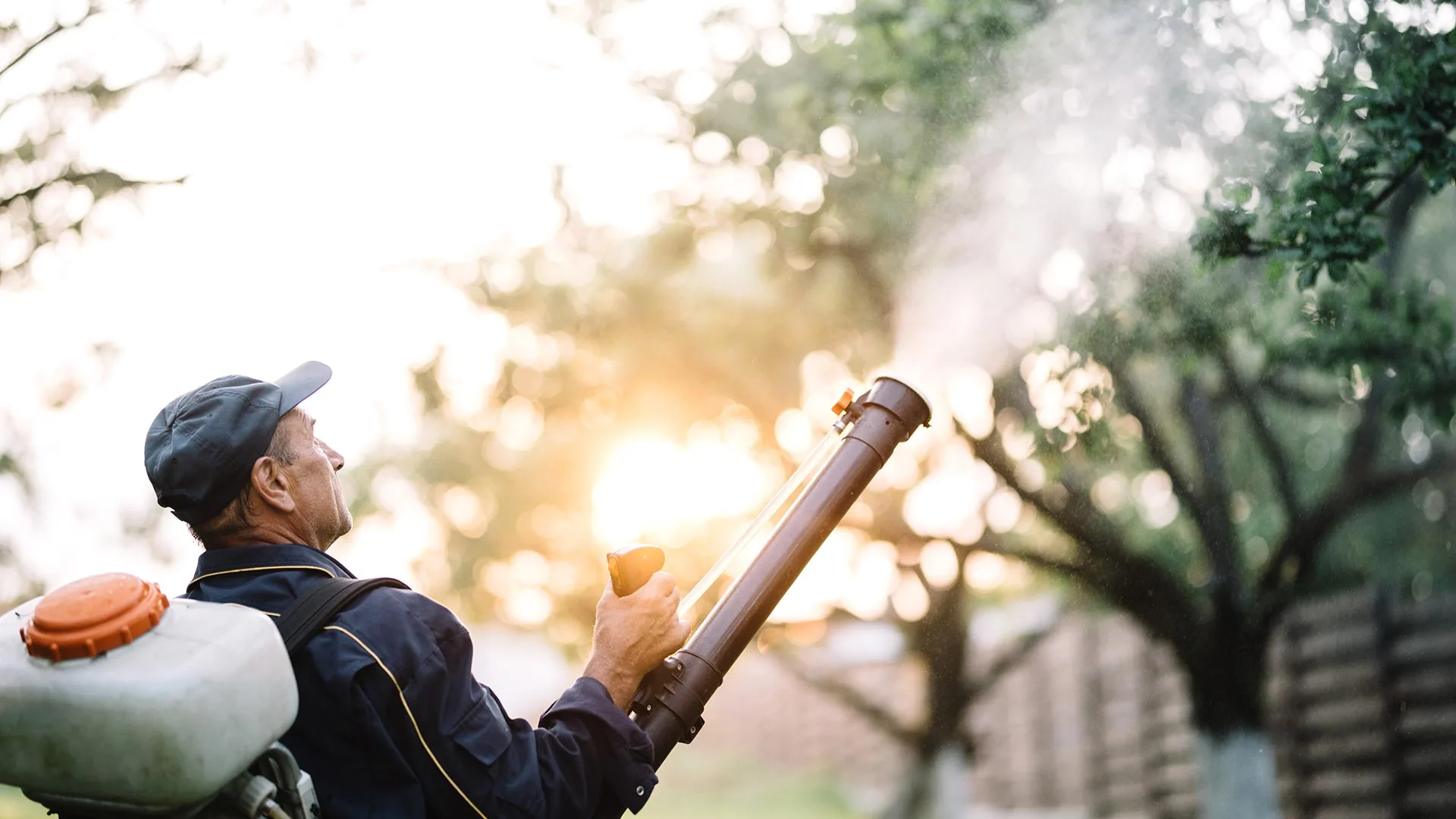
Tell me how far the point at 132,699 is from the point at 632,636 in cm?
83

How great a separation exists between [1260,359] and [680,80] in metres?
3.87

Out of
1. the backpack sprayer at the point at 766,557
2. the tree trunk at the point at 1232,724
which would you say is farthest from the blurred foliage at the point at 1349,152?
the tree trunk at the point at 1232,724

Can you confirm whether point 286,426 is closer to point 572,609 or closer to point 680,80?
point 680,80

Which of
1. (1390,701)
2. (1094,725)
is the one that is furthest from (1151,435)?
(1094,725)

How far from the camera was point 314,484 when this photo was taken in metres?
2.13

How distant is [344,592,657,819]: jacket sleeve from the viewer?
1863mm

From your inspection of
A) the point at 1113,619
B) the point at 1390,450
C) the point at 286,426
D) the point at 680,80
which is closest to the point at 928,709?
the point at 1113,619

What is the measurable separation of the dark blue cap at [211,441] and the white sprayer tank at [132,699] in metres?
0.29

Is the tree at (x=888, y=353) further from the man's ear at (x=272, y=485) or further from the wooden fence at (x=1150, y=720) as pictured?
the man's ear at (x=272, y=485)

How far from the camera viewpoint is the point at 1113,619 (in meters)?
11.9

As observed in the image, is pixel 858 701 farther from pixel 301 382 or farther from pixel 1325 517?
pixel 301 382

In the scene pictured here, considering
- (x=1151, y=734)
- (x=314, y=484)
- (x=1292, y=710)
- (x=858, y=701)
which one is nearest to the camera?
(x=314, y=484)

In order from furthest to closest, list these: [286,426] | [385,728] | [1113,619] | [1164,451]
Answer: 1. [1113,619]
2. [1164,451]
3. [286,426]
4. [385,728]

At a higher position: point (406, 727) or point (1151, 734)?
point (1151, 734)
